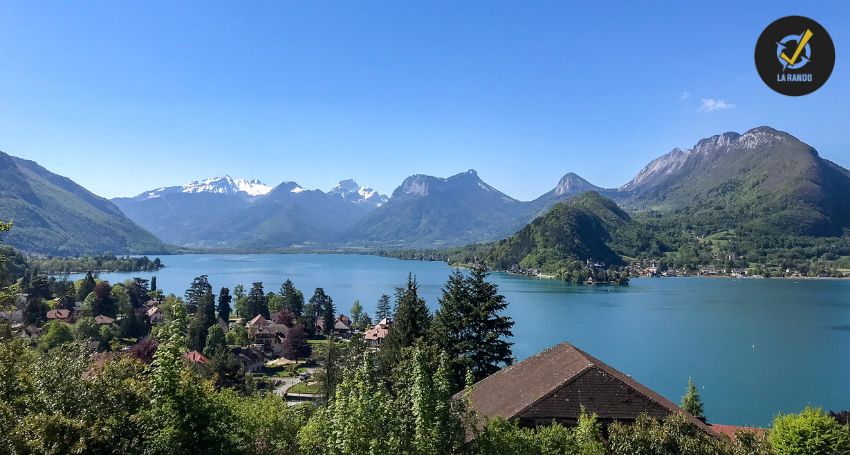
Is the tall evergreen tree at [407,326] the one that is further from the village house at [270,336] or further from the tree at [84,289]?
the tree at [84,289]

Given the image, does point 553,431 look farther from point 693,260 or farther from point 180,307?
point 693,260

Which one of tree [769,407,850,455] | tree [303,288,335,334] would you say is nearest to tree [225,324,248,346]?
tree [303,288,335,334]

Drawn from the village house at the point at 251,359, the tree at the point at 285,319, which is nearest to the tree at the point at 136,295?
the tree at the point at 285,319

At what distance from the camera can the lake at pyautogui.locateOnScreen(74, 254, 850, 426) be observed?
4281 cm

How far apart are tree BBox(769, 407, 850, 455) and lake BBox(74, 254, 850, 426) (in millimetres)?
26697

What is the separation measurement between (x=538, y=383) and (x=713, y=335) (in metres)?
61.5

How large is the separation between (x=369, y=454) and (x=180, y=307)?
3.29 metres

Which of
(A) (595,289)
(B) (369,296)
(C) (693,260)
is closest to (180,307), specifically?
(B) (369,296)

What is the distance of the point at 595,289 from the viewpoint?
441 ft

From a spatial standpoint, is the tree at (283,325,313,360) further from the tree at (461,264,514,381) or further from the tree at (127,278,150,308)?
the tree at (461,264,514,381)

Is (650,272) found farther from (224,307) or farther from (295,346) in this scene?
(295,346)

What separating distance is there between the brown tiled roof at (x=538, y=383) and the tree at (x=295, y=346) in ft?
131

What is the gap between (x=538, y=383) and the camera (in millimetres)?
15508

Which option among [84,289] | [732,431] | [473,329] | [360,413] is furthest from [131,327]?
[360,413]
